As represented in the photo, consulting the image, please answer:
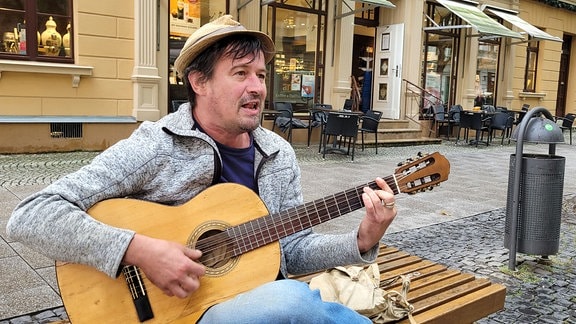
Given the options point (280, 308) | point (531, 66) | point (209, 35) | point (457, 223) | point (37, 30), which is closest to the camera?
point (280, 308)

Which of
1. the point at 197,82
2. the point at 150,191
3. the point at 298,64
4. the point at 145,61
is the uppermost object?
the point at 298,64

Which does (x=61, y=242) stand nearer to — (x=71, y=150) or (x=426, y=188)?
(x=426, y=188)

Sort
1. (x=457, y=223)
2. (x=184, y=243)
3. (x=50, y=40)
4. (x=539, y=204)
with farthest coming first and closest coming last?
(x=50, y=40) < (x=457, y=223) < (x=539, y=204) < (x=184, y=243)

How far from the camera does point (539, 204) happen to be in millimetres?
4211

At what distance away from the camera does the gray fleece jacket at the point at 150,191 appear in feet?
5.47

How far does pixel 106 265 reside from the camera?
1.67 meters

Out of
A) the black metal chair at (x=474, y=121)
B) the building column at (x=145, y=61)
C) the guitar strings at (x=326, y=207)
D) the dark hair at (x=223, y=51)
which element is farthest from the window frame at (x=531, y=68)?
the dark hair at (x=223, y=51)

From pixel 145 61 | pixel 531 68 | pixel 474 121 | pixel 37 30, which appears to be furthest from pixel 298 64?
pixel 531 68

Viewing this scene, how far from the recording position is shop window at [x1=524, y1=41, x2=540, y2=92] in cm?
1891

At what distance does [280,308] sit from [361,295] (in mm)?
586

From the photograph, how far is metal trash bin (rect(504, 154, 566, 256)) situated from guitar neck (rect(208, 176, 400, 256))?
2679 mm

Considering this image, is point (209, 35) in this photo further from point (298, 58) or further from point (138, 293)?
point (298, 58)

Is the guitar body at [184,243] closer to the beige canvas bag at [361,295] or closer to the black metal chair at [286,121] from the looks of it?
the beige canvas bag at [361,295]

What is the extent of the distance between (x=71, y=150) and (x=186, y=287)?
27.1 feet
